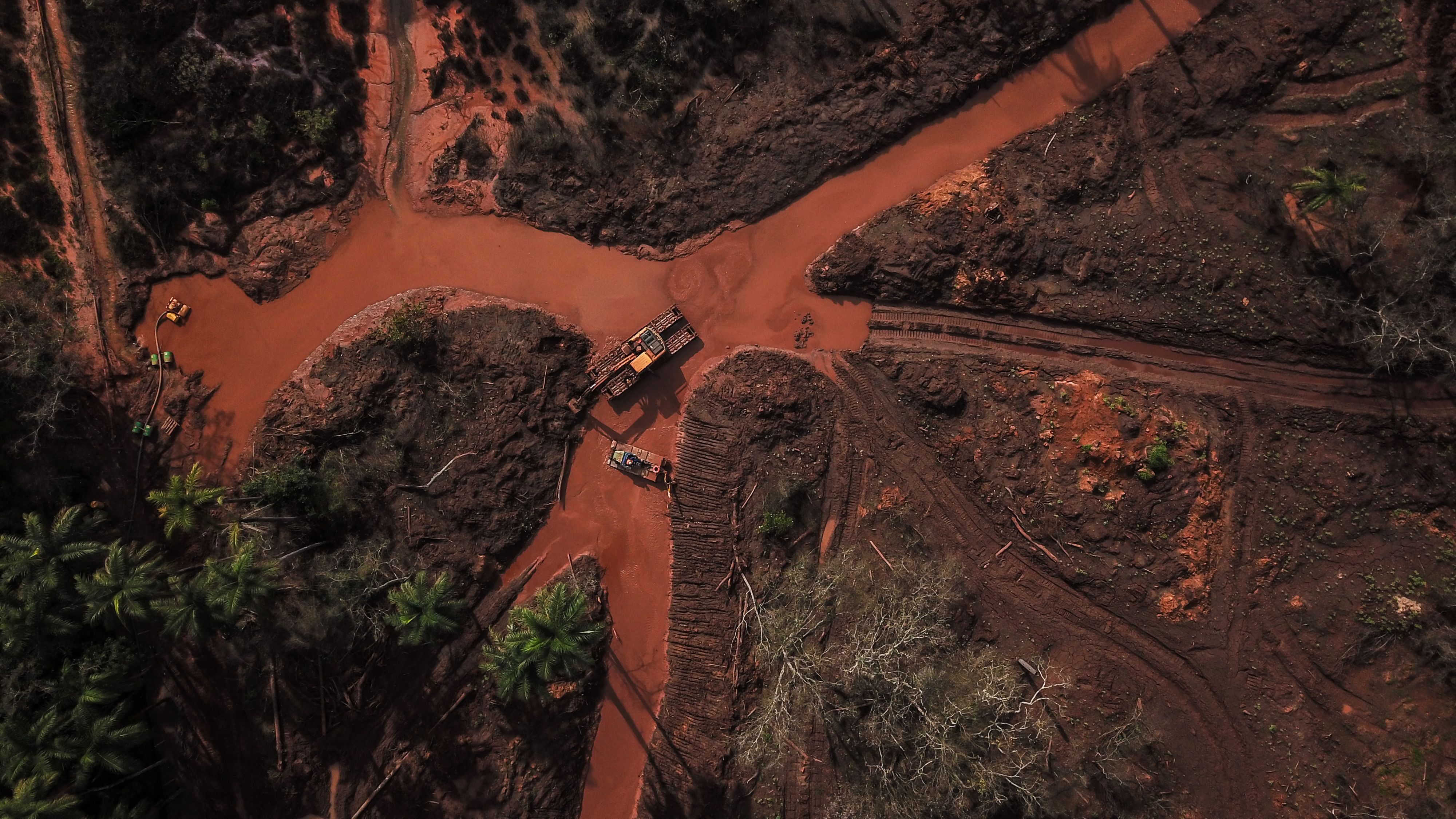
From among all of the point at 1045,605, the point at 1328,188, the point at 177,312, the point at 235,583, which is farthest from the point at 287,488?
the point at 1328,188

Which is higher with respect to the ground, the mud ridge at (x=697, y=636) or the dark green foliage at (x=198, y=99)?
the dark green foliage at (x=198, y=99)

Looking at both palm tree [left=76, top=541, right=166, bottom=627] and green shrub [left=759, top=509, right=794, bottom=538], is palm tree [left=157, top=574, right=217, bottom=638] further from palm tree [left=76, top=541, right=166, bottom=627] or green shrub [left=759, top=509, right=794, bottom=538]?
green shrub [left=759, top=509, right=794, bottom=538]

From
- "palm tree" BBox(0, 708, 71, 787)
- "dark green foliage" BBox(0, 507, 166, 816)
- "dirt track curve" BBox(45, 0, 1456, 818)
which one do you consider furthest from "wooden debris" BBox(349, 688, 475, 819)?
"palm tree" BBox(0, 708, 71, 787)

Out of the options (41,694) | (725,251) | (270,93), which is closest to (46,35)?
(270,93)

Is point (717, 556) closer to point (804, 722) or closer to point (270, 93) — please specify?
point (804, 722)

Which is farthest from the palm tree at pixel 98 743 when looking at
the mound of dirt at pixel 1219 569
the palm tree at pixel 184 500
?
the mound of dirt at pixel 1219 569

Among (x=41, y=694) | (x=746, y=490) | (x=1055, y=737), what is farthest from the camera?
(x=746, y=490)

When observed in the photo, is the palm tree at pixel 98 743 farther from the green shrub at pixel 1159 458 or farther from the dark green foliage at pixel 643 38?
the green shrub at pixel 1159 458
